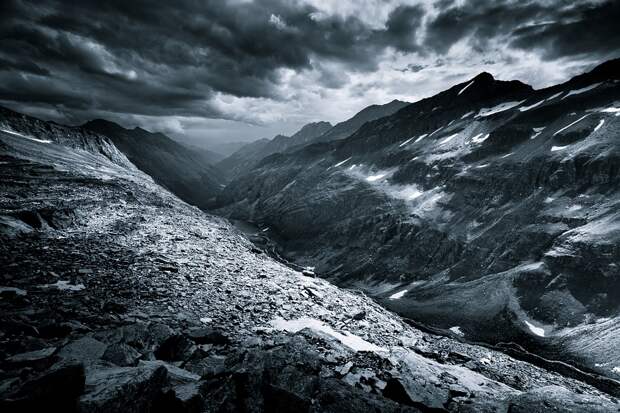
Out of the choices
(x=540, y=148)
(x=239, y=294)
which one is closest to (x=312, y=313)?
(x=239, y=294)

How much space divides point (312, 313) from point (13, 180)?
5418 cm

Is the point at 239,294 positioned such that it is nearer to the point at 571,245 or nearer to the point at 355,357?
the point at 355,357

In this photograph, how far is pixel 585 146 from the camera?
3014 inches

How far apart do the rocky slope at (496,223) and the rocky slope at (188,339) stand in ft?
58.6

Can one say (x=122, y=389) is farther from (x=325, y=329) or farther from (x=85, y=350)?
(x=325, y=329)

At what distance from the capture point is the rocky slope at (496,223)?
53531 millimetres

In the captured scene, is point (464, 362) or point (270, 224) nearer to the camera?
point (464, 362)

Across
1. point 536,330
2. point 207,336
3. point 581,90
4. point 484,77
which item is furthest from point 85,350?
point 484,77

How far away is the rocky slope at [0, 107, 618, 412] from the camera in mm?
9562

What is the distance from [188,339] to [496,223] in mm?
80504

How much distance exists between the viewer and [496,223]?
7681 centimetres

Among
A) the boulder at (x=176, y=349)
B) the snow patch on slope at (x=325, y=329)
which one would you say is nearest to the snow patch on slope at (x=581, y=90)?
the snow patch on slope at (x=325, y=329)

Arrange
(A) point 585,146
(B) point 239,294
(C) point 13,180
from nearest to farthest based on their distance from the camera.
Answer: (B) point 239,294
(C) point 13,180
(A) point 585,146

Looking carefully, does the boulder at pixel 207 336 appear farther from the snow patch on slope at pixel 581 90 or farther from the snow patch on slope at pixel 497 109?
the snow patch on slope at pixel 497 109
